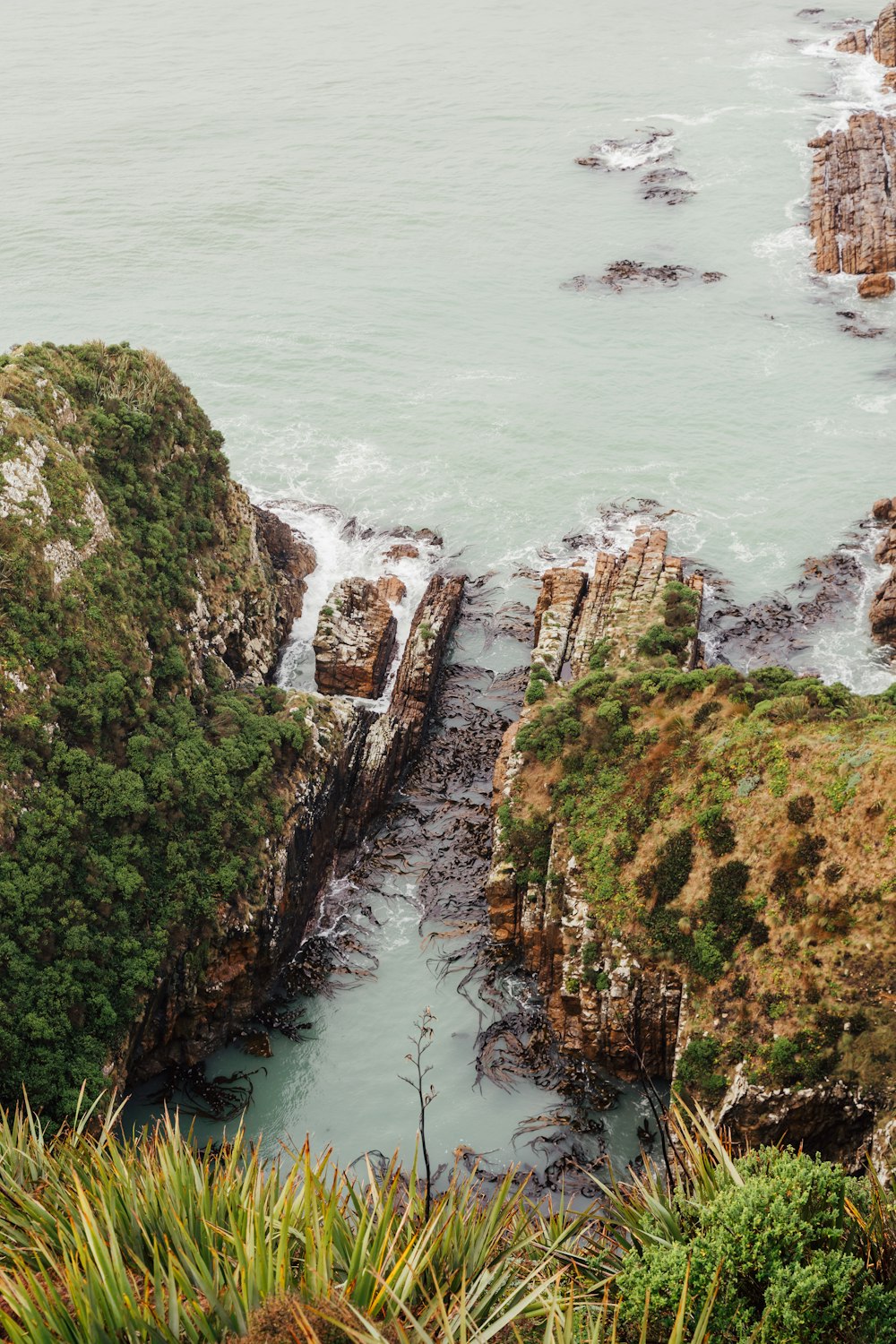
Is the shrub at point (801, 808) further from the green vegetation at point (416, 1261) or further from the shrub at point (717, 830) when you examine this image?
the green vegetation at point (416, 1261)

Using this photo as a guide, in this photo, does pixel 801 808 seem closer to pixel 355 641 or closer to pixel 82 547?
pixel 355 641

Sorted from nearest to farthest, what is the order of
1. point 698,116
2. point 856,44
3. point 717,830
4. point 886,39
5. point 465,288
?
1. point 717,830
2. point 465,288
3. point 698,116
4. point 886,39
5. point 856,44

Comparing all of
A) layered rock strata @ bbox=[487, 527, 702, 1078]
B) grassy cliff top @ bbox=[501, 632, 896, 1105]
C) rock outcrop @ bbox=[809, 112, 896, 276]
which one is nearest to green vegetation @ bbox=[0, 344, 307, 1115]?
layered rock strata @ bbox=[487, 527, 702, 1078]

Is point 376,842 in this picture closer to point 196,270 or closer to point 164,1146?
point 164,1146

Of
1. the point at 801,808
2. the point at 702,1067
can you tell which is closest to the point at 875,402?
the point at 801,808

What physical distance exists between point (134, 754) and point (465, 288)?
39712 millimetres

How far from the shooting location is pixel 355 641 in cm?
3481

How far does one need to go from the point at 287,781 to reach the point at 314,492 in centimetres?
1843

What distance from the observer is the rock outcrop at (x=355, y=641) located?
3431 centimetres

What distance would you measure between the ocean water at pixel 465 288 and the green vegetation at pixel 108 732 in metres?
4.73

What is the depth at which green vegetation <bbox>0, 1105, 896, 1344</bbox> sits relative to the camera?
12.2 meters

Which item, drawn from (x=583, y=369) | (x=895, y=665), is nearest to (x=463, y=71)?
(x=583, y=369)

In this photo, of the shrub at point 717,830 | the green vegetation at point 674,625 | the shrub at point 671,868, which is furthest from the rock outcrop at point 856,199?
the shrub at point 671,868

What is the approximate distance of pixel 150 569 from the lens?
97.6 ft
